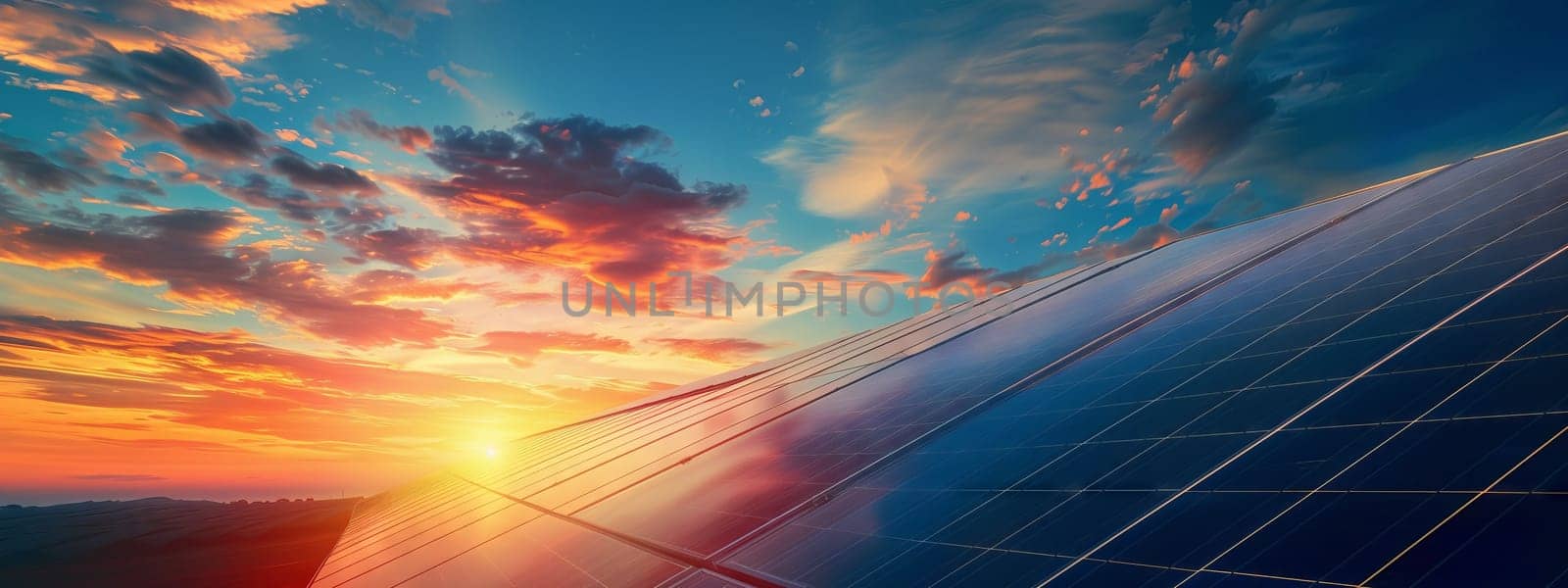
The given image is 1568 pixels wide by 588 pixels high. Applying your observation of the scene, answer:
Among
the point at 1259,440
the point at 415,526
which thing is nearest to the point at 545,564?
the point at 1259,440

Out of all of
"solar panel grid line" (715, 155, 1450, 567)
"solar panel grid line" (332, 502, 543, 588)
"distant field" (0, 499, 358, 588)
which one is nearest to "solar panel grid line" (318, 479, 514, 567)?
"solar panel grid line" (332, 502, 543, 588)

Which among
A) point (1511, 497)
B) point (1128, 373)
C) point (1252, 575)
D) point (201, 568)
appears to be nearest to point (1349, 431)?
point (1511, 497)

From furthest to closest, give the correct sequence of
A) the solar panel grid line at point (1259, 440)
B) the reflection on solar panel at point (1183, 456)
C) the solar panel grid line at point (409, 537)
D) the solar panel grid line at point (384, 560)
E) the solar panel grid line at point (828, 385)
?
the solar panel grid line at point (409, 537) < the solar panel grid line at point (828, 385) < the solar panel grid line at point (384, 560) < the solar panel grid line at point (1259, 440) < the reflection on solar panel at point (1183, 456)

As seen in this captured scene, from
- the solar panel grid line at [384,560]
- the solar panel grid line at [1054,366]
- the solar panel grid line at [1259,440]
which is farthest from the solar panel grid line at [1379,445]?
the solar panel grid line at [384,560]

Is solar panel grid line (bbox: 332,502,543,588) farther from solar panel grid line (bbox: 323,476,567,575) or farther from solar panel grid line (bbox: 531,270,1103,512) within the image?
solar panel grid line (bbox: 323,476,567,575)

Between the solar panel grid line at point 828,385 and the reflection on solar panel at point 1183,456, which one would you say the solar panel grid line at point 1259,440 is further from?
the solar panel grid line at point 828,385

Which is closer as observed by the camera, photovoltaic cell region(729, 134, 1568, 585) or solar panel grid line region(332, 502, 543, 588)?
photovoltaic cell region(729, 134, 1568, 585)

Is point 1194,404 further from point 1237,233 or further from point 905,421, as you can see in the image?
point 1237,233
